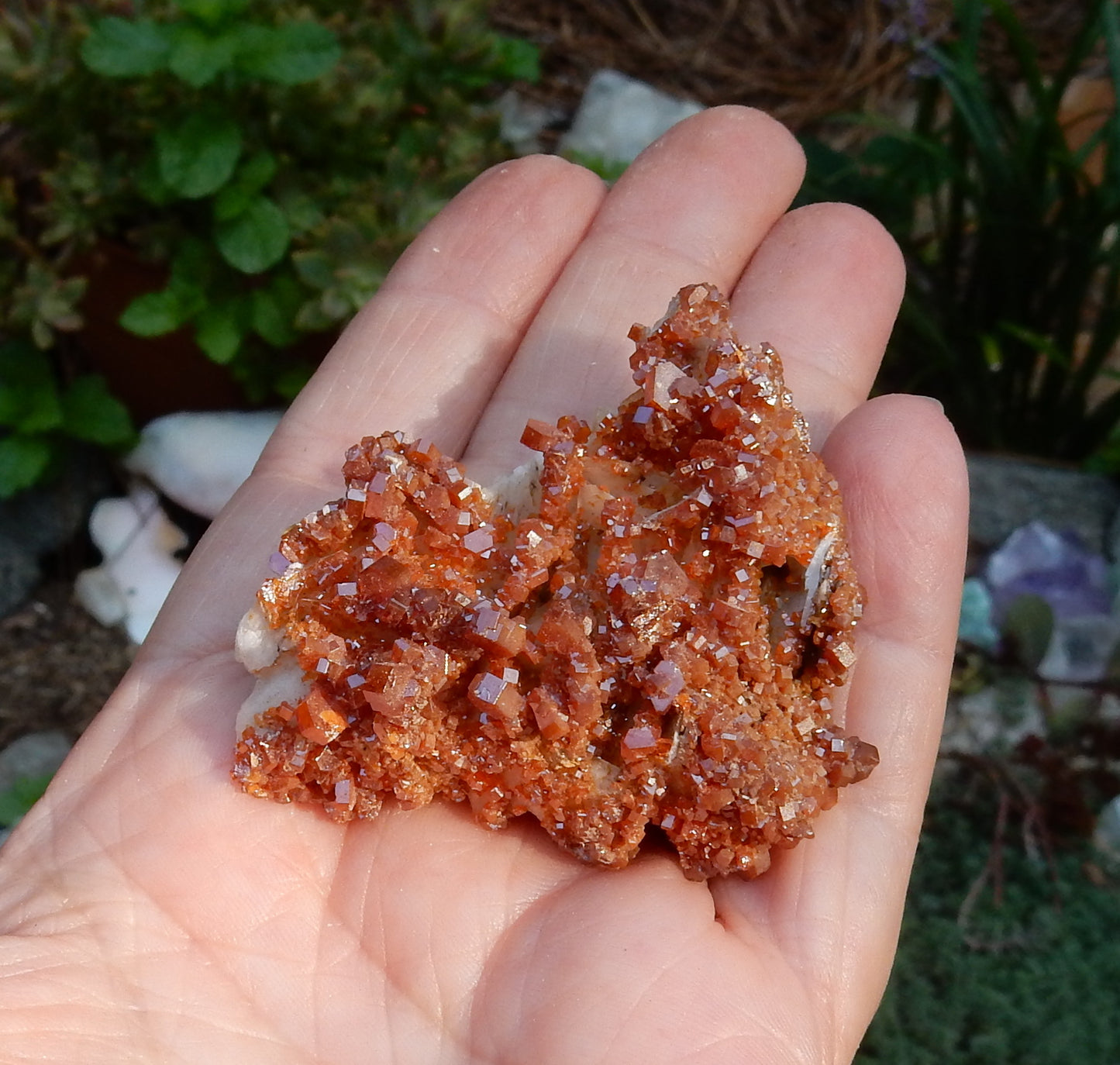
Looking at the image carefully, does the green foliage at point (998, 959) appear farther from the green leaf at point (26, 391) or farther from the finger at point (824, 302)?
the green leaf at point (26, 391)

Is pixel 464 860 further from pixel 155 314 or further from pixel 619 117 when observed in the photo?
pixel 619 117

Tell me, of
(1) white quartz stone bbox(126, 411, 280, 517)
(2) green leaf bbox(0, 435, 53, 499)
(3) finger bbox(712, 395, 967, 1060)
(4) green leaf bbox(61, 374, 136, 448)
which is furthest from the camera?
(1) white quartz stone bbox(126, 411, 280, 517)

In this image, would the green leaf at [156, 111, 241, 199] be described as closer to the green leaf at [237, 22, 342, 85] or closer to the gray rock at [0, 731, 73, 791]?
the green leaf at [237, 22, 342, 85]

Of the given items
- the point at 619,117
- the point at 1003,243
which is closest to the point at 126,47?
the point at 619,117

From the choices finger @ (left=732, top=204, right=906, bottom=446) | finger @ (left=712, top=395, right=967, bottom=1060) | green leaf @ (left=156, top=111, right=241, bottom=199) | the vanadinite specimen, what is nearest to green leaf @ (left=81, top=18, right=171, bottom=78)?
green leaf @ (left=156, top=111, right=241, bottom=199)

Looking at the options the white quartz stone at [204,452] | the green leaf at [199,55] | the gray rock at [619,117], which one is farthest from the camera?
the gray rock at [619,117]

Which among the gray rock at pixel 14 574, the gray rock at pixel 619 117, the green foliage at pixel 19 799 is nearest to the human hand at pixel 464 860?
the green foliage at pixel 19 799

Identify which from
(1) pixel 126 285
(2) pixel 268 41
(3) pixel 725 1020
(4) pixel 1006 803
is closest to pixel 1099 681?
(4) pixel 1006 803
